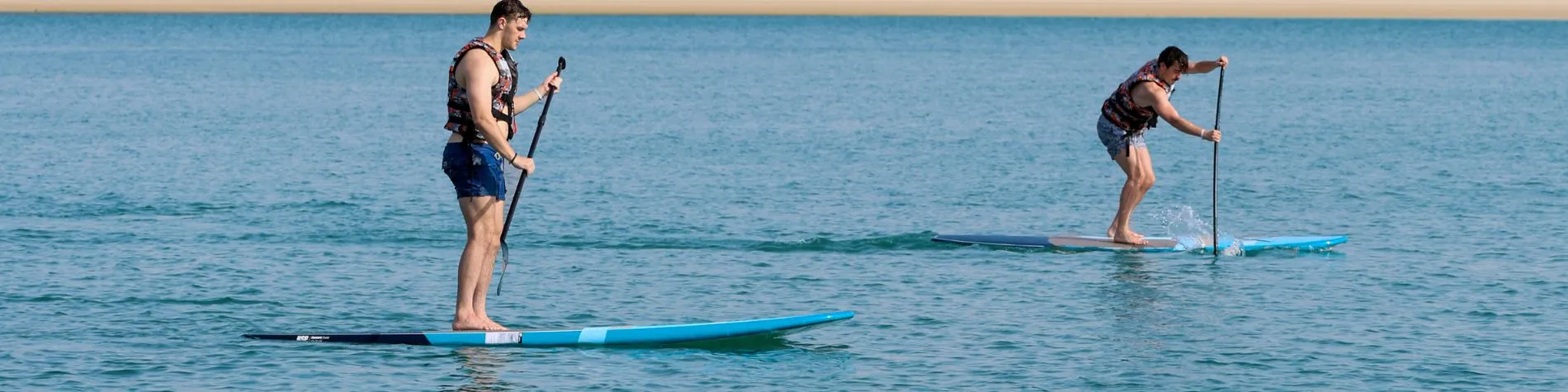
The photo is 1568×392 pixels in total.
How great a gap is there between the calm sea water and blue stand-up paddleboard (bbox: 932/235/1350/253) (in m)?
0.22

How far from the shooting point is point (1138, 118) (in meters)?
17.7

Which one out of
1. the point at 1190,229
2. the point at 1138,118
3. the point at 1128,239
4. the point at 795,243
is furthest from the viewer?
the point at 1190,229

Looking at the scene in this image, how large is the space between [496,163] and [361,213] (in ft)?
31.0

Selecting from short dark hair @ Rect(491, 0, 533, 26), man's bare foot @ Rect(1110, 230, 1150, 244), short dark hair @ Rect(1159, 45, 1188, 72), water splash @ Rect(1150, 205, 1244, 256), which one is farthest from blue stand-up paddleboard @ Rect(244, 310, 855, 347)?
water splash @ Rect(1150, 205, 1244, 256)

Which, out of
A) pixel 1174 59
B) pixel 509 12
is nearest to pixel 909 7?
pixel 1174 59

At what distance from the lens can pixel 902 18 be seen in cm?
15800

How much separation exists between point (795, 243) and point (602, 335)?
5.92 meters

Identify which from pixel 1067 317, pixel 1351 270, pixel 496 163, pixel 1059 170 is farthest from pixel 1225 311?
pixel 1059 170

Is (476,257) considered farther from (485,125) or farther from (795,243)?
(795,243)

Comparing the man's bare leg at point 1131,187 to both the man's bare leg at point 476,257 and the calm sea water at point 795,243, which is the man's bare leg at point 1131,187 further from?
the man's bare leg at point 476,257

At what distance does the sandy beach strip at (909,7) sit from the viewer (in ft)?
497

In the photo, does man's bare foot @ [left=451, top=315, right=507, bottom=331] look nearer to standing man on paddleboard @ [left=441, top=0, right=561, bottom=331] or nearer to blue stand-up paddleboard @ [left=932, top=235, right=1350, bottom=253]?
standing man on paddleboard @ [left=441, top=0, right=561, bottom=331]

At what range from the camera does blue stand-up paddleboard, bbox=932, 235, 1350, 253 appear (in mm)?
18141

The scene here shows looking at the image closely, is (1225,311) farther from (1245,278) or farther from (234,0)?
(234,0)
